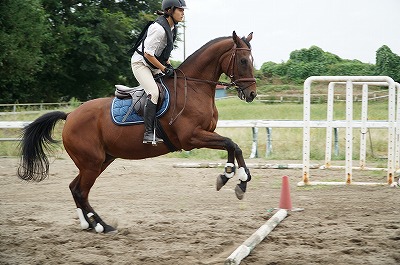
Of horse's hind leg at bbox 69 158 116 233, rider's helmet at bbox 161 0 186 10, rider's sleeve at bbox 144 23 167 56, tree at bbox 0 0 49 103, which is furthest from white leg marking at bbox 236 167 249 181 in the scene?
tree at bbox 0 0 49 103

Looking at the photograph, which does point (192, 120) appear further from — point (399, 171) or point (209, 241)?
point (399, 171)

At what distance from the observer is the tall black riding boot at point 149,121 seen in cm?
682

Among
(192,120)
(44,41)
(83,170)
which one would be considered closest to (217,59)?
(192,120)

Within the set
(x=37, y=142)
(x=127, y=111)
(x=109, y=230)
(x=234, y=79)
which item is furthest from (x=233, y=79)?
(x=37, y=142)

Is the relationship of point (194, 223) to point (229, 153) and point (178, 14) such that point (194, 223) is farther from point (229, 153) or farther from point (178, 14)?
point (178, 14)

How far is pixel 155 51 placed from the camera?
690 cm

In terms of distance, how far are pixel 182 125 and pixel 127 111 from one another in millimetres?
795

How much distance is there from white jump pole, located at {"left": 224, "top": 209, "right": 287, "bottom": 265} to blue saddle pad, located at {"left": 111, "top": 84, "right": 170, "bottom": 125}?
1918mm

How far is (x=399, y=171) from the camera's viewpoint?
10.5 metres

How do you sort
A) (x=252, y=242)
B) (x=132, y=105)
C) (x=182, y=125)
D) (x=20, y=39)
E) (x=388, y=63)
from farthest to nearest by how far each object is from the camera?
(x=20, y=39)
(x=388, y=63)
(x=132, y=105)
(x=182, y=125)
(x=252, y=242)

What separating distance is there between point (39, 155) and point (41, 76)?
1168 inches

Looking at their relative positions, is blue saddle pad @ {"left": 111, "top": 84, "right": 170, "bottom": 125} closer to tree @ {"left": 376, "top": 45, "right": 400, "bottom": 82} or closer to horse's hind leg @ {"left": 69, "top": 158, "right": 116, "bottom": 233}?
horse's hind leg @ {"left": 69, "top": 158, "right": 116, "bottom": 233}

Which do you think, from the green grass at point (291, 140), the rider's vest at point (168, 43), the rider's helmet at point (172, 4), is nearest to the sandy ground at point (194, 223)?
the rider's vest at point (168, 43)

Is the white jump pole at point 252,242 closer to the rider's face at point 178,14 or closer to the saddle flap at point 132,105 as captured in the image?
the saddle flap at point 132,105
